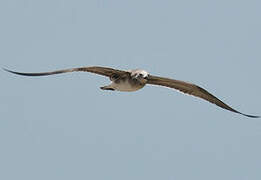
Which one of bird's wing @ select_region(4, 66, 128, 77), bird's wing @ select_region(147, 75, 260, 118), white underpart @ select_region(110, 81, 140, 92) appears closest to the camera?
bird's wing @ select_region(4, 66, 128, 77)

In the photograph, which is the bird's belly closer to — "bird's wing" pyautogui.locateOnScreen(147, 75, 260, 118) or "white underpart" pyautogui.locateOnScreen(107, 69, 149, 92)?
"white underpart" pyautogui.locateOnScreen(107, 69, 149, 92)

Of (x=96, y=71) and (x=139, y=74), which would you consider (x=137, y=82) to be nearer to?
(x=139, y=74)

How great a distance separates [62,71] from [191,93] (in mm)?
5865

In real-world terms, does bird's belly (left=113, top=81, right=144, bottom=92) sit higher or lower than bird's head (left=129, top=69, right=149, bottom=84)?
lower

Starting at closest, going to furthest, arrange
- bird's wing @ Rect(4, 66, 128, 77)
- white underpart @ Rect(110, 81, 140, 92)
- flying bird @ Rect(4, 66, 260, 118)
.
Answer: bird's wing @ Rect(4, 66, 128, 77) < flying bird @ Rect(4, 66, 260, 118) < white underpart @ Rect(110, 81, 140, 92)

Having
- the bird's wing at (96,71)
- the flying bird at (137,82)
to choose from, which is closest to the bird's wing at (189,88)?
the flying bird at (137,82)

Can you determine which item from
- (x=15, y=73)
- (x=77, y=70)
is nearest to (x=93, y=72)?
(x=77, y=70)

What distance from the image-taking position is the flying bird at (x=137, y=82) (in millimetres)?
24312

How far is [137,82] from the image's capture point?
25.5 meters

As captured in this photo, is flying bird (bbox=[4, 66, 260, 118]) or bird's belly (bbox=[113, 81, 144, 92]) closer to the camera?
flying bird (bbox=[4, 66, 260, 118])

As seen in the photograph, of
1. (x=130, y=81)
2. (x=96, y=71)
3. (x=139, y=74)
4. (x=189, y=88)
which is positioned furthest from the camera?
(x=189, y=88)


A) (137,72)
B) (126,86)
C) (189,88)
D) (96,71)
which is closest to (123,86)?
(126,86)

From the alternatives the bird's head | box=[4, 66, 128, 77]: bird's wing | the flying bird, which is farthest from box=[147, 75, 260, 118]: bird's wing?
box=[4, 66, 128, 77]: bird's wing

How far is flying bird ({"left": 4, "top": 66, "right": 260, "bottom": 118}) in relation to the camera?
24.3 meters
